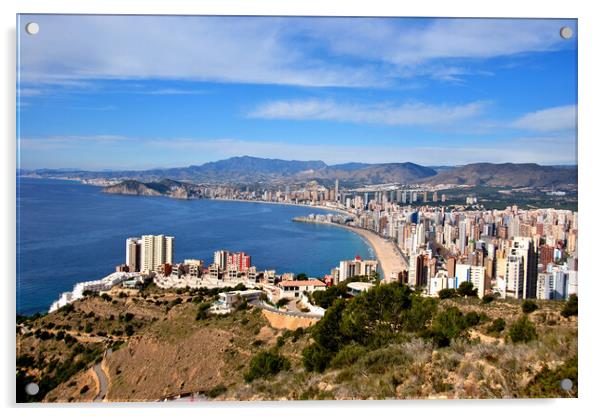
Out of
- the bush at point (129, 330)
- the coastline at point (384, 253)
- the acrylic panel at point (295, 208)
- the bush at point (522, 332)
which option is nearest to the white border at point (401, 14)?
the acrylic panel at point (295, 208)

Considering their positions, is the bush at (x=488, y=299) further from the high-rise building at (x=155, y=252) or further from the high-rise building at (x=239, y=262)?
the high-rise building at (x=155, y=252)

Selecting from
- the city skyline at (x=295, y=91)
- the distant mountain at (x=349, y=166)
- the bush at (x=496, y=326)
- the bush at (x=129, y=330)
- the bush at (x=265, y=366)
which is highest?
the city skyline at (x=295, y=91)

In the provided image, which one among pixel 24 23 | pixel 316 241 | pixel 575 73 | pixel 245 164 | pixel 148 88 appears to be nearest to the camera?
pixel 24 23

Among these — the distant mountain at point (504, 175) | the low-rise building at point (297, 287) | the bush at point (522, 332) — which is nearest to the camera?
the bush at point (522, 332)

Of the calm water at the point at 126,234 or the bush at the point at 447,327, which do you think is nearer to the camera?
the calm water at the point at 126,234

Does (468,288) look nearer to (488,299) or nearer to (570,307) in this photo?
(488,299)
